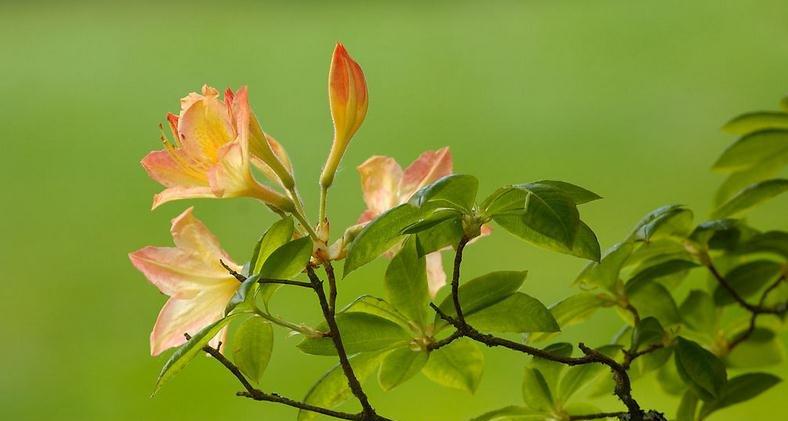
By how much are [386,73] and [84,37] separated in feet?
2.75

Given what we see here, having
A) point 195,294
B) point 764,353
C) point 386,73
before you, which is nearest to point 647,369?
point 764,353

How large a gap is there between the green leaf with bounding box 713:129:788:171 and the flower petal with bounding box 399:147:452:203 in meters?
0.32

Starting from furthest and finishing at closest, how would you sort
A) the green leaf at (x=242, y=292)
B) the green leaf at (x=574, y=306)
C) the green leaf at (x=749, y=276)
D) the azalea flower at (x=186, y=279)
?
the green leaf at (x=749, y=276) → the green leaf at (x=574, y=306) → the azalea flower at (x=186, y=279) → the green leaf at (x=242, y=292)

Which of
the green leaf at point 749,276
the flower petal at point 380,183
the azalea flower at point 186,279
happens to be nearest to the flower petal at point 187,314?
the azalea flower at point 186,279

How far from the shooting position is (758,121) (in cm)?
83

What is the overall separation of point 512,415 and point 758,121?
0.39 metres

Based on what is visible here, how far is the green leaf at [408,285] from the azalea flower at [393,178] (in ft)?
0.08

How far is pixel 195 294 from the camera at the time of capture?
1.78ft

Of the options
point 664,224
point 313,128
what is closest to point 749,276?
point 664,224

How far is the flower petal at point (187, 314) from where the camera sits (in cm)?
54

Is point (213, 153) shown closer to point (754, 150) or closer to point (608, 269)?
point (608, 269)

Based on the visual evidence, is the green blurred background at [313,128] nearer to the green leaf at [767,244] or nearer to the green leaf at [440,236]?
the green leaf at [767,244]

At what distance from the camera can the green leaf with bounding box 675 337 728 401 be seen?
596 millimetres

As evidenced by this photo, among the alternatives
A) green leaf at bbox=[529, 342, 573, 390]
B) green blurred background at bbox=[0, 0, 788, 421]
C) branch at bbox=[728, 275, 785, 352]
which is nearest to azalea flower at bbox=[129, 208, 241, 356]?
green leaf at bbox=[529, 342, 573, 390]
